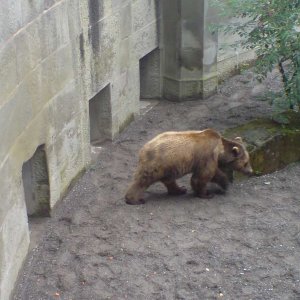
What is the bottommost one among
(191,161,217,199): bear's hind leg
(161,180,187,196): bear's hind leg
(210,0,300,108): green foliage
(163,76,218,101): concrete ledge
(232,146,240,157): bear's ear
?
(163,76,218,101): concrete ledge

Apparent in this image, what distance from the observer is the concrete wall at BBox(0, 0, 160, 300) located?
6.59 m

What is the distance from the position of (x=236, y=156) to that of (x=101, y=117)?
2.62 metres

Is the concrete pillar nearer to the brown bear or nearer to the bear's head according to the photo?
the bear's head

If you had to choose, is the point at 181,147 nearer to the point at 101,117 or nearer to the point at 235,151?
the point at 235,151

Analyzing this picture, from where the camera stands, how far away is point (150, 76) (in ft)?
41.7

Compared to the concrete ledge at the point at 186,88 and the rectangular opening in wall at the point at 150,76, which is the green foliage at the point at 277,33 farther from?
the rectangular opening in wall at the point at 150,76

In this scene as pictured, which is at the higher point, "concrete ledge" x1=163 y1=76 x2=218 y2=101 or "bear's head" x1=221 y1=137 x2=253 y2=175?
"bear's head" x1=221 y1=137 x2=253 y2=175

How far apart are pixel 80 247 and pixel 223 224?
1606mm

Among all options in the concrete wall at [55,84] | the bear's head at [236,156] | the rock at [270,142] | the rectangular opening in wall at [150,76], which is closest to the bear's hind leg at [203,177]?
the bear's head at [236,156]

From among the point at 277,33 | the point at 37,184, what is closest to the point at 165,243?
the point at 37,184

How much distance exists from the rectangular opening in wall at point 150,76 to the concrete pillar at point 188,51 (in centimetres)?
12

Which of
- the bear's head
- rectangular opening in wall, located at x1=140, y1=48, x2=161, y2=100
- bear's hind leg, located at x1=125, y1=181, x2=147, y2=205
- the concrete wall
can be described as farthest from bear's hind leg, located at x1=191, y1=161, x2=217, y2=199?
rectangular opening in wall, located at x1=140, y1=48, x2=161, y2=100

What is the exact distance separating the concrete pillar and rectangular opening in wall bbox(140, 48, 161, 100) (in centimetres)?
12

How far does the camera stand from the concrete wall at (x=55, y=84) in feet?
21.6
